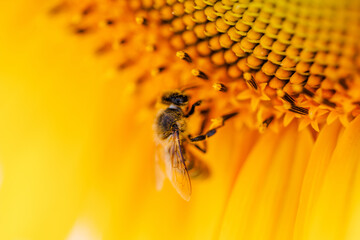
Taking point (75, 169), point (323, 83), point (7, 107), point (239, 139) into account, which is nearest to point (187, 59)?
point (239, 139)

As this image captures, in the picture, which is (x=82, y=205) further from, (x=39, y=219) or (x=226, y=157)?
(x=226, y=157)

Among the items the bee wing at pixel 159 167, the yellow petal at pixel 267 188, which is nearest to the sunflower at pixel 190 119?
the yellow petal at pixel 267 188

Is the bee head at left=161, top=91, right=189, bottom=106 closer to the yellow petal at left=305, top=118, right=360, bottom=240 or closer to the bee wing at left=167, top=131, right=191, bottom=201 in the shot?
the bee wing at left=167, top=131, right=191, bottom=201

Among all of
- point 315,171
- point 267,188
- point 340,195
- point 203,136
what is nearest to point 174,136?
point 203,136

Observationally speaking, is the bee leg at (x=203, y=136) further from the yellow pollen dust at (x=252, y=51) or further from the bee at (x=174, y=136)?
the yellow pollen dust at (x=252, y=51)

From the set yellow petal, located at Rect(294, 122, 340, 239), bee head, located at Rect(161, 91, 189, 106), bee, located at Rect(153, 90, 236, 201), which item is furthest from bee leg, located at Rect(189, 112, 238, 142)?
yellow petal, located at Rect(294, 122, 340, 239)

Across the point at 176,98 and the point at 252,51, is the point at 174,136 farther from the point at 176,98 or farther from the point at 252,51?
the point at 252,51
